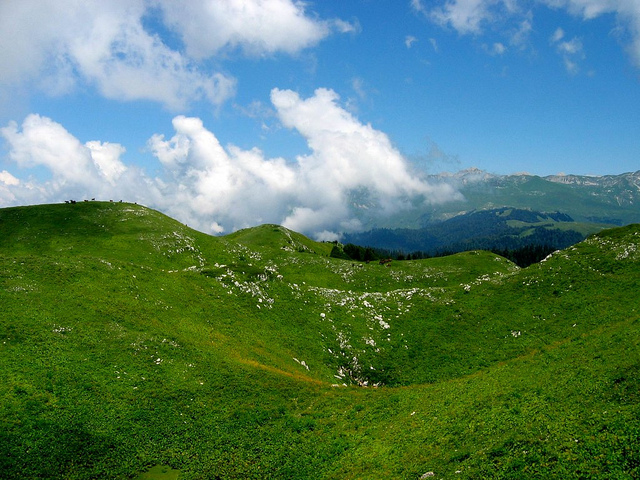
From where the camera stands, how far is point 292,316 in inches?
1879

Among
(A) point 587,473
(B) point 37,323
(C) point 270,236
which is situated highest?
(C) point 270,236

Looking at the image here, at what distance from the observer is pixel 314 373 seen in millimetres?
38719

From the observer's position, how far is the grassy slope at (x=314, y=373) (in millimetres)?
19438

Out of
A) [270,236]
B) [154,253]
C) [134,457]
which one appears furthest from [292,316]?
[270,236]

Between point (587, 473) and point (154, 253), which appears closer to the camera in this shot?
point (587, 473)

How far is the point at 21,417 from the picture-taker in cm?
2209

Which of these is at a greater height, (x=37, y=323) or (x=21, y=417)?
(x=37, y=323)

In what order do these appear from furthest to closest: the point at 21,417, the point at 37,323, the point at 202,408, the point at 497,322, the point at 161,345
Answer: the point at 497,322
the point at 161,345
the point at 37,323
the point at 202,408
the point at 21,417

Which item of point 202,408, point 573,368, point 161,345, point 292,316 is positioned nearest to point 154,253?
point 292,316

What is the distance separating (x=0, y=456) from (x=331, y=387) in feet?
78.8

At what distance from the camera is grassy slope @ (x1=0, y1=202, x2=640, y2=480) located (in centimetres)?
1944

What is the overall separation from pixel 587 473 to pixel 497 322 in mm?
36625

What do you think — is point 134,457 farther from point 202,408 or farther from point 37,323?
point 37,323

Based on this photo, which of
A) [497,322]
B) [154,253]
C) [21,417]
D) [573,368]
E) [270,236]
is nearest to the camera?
[21,417]
